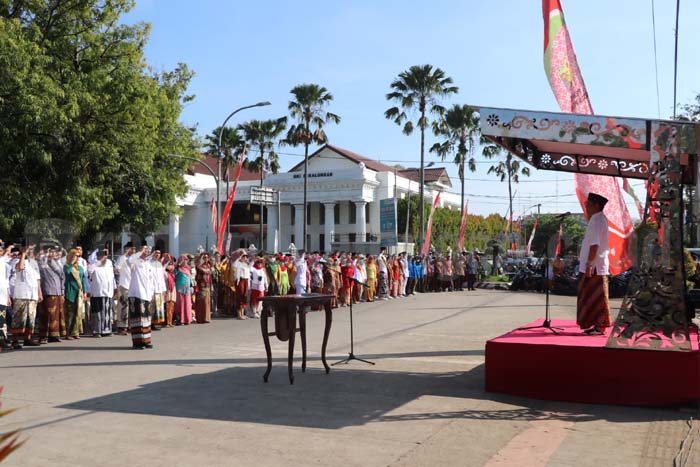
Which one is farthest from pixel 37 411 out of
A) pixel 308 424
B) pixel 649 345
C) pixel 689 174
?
pixel 689 174

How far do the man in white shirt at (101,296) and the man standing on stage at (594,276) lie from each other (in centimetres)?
1002

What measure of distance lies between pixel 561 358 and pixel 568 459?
2.25 metres

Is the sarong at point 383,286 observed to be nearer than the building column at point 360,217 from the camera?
Yes

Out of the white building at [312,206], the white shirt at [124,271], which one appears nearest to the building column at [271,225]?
the white building at [312,206]

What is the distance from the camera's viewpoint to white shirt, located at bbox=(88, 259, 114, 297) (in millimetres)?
14113

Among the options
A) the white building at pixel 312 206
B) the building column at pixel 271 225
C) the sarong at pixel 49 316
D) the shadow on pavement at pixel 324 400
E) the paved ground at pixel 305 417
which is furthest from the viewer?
the building column at pixel 271 225

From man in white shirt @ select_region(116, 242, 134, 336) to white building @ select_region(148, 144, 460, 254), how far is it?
1394 inches

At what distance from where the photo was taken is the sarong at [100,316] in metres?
14.1

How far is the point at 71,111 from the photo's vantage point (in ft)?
69.1

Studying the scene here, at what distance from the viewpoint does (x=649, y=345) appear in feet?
22.8

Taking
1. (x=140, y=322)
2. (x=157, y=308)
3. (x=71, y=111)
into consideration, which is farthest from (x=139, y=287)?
(x=71, y=111)

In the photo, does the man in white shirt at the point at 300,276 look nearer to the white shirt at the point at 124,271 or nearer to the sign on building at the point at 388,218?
the white shirt at the point at 124,271

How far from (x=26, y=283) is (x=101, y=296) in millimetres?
2152

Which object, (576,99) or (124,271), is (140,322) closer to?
(124,271)
